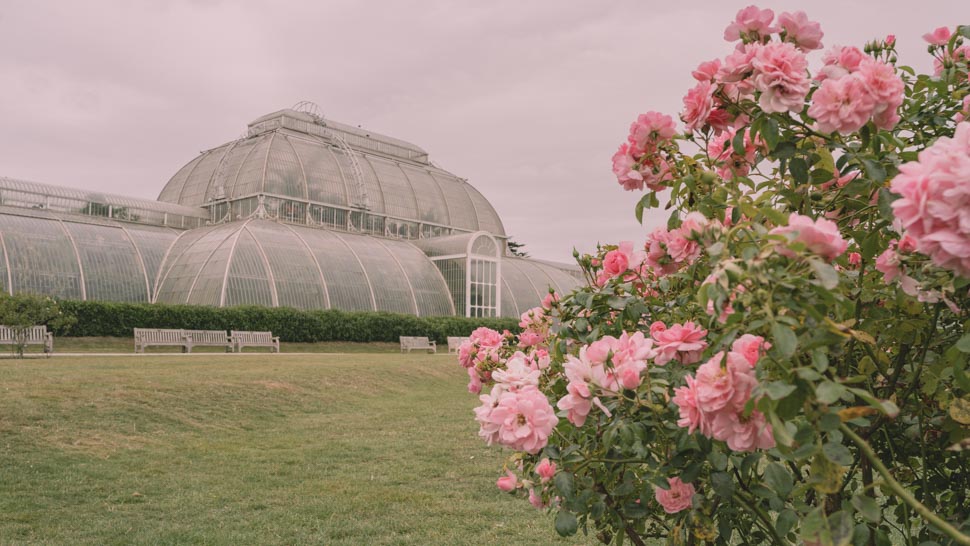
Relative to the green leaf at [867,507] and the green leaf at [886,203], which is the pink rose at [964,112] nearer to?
the green leaf at [886,203]

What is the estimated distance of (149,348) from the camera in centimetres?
2344

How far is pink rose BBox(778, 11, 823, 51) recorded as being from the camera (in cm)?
208

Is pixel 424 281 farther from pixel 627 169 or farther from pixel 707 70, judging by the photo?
pixel 707 70

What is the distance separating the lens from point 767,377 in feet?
4.79

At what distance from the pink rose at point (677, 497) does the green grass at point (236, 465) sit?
303 centimetres

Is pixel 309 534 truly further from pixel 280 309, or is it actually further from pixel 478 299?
pixel 478 299

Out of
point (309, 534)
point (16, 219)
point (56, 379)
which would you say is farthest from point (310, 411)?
point (16, 219)

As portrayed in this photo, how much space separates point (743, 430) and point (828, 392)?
272 mm

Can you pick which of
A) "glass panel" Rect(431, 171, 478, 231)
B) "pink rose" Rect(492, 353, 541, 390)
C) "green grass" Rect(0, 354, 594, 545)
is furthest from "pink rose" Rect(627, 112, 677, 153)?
"glass panel" Rect(431, 171, 478, 231)

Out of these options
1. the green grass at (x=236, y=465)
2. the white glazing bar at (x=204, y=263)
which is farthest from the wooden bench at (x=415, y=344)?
the green grass at (x=236, y=465)

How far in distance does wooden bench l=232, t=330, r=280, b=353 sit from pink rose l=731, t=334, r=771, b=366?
2317cm

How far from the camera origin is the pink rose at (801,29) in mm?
2080

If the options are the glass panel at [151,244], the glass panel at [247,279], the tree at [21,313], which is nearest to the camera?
the tree at [21,313]

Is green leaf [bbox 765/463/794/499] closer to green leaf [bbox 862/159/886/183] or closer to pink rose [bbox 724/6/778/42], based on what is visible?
green leaf [bbox 862/159/886/183]
